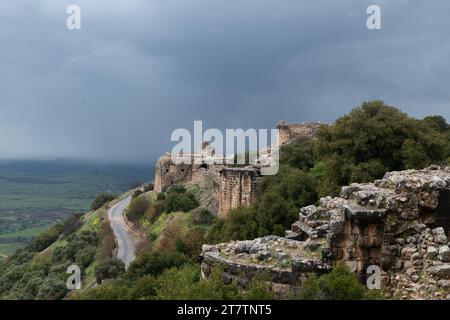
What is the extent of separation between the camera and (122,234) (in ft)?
142

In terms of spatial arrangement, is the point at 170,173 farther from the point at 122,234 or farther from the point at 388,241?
the point at 388,241

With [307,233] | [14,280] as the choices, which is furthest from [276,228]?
[14,280]

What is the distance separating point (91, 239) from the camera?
45938 millimetres

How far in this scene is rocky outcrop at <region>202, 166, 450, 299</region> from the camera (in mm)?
9648

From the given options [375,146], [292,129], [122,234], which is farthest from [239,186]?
[292,129]

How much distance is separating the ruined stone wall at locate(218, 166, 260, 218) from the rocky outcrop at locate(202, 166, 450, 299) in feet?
51.1

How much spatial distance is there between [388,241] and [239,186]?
17213mm

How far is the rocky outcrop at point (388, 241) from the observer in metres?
9.65

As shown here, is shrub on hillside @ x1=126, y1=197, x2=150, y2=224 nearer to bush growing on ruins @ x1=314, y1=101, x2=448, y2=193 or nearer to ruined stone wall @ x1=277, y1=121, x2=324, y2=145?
ruined stone wall @ x1=277, y1=121, x2=324, y2=145

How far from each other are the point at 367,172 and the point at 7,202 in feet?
417

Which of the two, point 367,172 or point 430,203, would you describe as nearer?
point 430,203

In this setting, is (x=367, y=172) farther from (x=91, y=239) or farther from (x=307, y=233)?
(x=91, y=239)

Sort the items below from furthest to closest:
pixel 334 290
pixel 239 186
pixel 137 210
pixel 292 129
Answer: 1. pixel 292 129
2. pixel 137 210
3. pixel 239 186
4. pixel 334 290

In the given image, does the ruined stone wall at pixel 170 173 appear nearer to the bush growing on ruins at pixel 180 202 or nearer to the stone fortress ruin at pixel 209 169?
the stone fortress ruin at pixel 209 169
